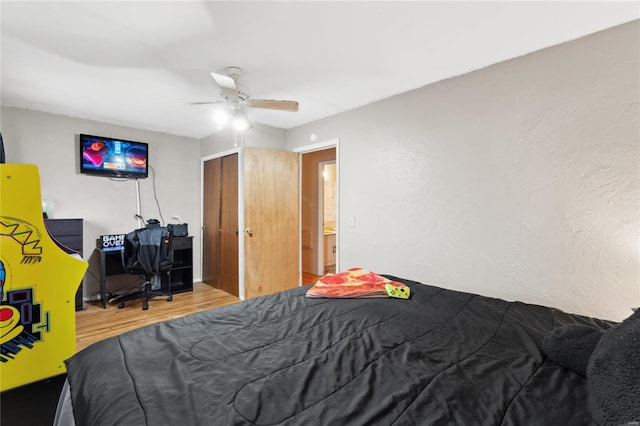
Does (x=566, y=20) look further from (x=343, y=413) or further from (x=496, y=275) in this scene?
(x=343, y=413)

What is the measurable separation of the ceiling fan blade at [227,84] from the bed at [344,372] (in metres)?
1.56

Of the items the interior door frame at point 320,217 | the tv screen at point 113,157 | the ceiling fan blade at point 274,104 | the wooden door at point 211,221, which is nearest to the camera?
the ceiling fan blade at point 274,104

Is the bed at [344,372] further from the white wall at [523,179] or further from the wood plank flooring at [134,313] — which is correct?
the wood plank flooring at [134,313]

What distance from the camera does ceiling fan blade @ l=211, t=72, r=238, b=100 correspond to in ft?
6.89

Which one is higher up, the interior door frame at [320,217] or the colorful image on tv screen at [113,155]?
the colorful image on tv screen at [113,155]

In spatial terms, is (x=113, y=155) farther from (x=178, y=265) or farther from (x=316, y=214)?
(x=316, y=214)

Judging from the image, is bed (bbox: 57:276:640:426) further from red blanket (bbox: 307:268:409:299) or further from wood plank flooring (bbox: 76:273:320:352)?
wood plank flooring (bbox: 76:273:320:352)

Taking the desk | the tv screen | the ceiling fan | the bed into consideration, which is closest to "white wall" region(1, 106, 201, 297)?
the tv screen

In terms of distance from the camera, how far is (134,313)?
351 centimetres

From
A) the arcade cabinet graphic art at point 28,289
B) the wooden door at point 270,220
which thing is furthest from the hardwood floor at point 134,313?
the arcade cabinet graphic art at point 28,289

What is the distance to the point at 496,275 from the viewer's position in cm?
Result: 228

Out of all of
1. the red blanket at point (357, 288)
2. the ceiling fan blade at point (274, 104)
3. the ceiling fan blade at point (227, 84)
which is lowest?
the red blanket at point (357, 288)

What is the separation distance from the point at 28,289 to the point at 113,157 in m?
2.83

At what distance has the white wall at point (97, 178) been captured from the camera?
3.47 metres
